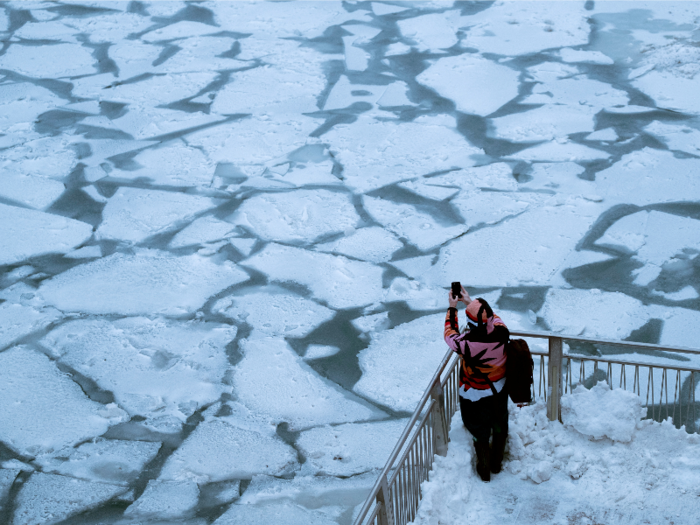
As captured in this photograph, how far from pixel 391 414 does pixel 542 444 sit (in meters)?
0.89

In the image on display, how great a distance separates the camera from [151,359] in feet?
13.7

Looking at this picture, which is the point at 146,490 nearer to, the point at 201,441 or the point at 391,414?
the point at 201,441

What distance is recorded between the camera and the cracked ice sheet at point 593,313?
4145 mm

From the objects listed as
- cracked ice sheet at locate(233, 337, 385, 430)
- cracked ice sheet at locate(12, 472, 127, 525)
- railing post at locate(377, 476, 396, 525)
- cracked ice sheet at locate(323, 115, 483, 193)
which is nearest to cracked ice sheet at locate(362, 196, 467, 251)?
cracked ice sheet at locate(323, 115, 483, 193)

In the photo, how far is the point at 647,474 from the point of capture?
9.48 ft

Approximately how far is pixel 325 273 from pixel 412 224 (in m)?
0.85

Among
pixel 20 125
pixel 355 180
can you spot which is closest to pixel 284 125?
pixel 355 180

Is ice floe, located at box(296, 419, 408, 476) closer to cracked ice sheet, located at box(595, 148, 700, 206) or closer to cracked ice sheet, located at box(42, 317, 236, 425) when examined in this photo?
cracked ice sheet, located at box(42, 317, 236, 425)

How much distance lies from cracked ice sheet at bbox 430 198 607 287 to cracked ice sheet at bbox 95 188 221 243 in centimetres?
202

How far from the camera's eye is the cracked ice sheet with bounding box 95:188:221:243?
5.46 m

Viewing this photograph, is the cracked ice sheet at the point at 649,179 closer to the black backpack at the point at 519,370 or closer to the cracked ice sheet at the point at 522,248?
the cracked ice sheet at the point at 522,248

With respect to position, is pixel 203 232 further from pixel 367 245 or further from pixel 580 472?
pixel 580 472

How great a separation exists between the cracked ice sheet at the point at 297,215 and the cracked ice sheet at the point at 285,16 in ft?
12.2

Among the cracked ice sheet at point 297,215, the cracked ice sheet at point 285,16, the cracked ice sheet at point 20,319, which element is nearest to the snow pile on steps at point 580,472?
the cracked ice sheet at point 297,215
